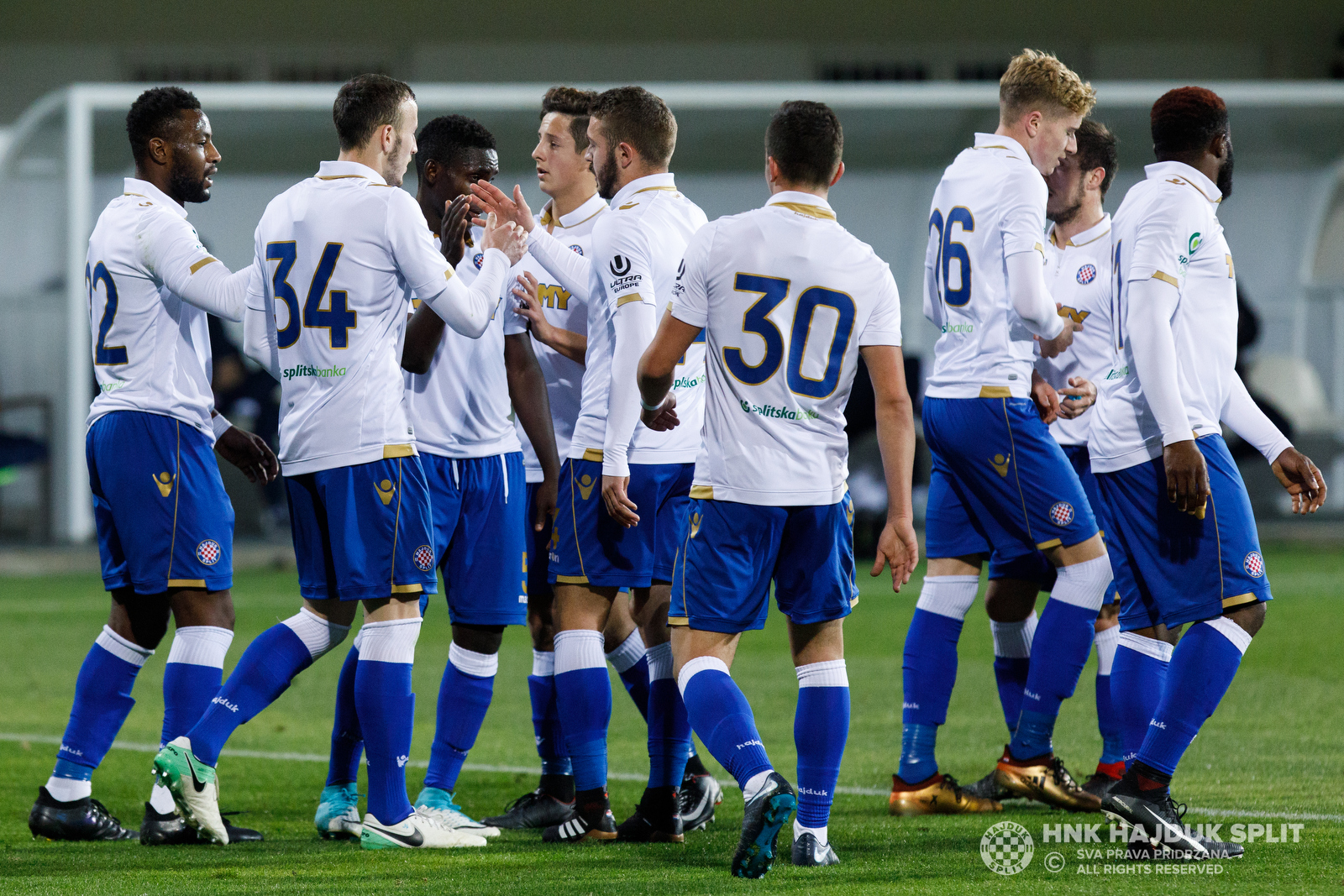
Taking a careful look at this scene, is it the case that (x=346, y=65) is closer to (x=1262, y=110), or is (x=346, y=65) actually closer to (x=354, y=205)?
(x=1262, y=110)

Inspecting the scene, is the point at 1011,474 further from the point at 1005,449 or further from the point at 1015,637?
the point at 1015,637

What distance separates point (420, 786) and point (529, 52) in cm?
1684

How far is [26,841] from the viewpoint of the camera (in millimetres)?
5062

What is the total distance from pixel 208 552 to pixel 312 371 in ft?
2.55

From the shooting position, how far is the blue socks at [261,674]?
4.74m

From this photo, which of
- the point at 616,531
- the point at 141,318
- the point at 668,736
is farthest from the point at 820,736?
the point at 141,318

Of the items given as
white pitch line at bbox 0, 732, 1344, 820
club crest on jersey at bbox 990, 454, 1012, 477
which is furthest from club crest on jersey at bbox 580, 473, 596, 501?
white pitch line at bbox 0, 732, 1344, 820

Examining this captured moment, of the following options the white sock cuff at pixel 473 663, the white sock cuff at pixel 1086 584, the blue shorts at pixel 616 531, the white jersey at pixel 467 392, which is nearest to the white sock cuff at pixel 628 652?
the blue shorts at pixel 616 531

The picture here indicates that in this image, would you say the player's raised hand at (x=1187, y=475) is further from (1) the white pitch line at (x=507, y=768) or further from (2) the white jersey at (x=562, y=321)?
(2) the white jersey at (x=562, y=321)

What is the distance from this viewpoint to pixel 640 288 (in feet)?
16.2

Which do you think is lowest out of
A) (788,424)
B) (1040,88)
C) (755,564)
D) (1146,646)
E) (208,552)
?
(1146,646)

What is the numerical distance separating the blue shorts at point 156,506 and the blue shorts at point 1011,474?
233 cm

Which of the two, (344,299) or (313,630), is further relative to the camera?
(313,630)

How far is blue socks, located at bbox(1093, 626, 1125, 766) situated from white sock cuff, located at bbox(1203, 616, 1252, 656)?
694mm
